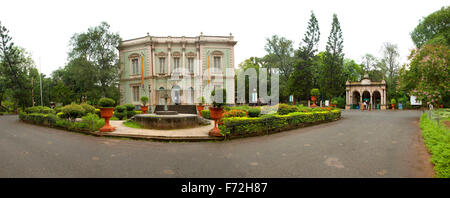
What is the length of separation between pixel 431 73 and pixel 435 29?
68.3ft

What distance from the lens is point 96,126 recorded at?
860cm

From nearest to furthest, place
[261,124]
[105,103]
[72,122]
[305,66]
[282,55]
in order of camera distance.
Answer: [261,124], [105,103], [72,122], [305,66], [282,55]

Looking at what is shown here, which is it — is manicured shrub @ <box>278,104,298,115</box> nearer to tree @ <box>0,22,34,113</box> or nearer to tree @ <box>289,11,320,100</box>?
tree @ <box>289,11,320,100</box>

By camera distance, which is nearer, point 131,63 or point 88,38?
point 88,38

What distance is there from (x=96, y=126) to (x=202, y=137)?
4.94m

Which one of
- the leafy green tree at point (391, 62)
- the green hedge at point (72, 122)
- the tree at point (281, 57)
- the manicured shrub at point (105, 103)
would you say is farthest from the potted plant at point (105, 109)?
the leafy green tree at point (391, 62)

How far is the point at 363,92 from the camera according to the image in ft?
96.1

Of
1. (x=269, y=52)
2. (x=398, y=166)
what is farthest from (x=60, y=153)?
(x=269, y=52)

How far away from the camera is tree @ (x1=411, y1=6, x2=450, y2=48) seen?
22.5m

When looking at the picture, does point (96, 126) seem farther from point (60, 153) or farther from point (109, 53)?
point (109, 53)

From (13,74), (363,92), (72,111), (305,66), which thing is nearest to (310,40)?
(305,66)

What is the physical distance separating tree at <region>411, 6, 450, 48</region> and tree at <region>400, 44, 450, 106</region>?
1346 cm

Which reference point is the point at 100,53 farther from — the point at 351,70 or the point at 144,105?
the point at 351,70

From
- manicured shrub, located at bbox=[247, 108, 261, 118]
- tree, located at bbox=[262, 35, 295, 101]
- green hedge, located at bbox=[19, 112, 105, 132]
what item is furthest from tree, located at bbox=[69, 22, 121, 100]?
tree, located at bbox=[262, 35, 295, 101]
